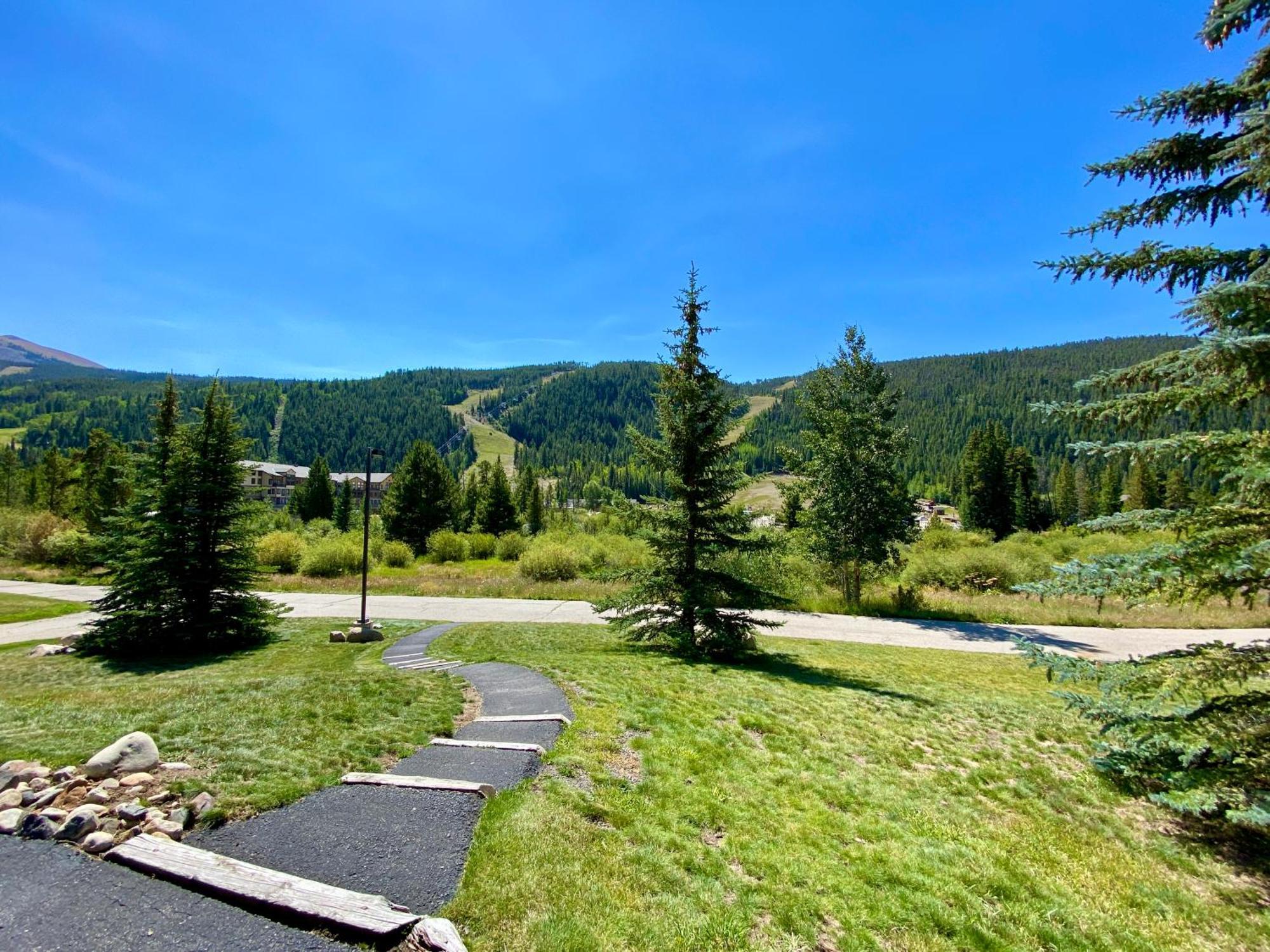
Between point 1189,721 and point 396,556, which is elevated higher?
point 1189,721

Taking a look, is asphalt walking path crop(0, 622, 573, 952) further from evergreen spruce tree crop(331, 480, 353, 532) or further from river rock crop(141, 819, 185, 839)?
evergreen spruce tree crop(331, 480, 353, 532)

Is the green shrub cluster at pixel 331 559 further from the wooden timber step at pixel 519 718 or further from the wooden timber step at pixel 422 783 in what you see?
the wooden timber step at pixel 422 783

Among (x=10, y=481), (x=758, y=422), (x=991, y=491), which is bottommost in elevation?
(x=10, y=481)

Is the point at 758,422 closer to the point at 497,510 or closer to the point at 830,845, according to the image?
the point at 497,510

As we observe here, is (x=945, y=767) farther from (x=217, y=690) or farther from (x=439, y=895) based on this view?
(x=217, y=690)

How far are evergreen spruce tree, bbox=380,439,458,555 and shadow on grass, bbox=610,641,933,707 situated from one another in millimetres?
42606

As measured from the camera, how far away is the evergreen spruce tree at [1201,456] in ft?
14.1

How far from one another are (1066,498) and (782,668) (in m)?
77.2

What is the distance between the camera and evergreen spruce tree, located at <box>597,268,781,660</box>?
41.4 feet

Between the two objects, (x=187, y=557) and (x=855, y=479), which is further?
(x=855, y=479)

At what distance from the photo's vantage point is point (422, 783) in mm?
5016

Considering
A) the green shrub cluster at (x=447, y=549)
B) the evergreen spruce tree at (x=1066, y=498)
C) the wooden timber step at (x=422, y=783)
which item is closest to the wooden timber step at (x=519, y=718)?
the wooden timber step at (x=422, y=783)

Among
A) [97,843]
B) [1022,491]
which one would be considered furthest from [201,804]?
[1022,491]

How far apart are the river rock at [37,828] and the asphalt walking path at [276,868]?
0.07m
